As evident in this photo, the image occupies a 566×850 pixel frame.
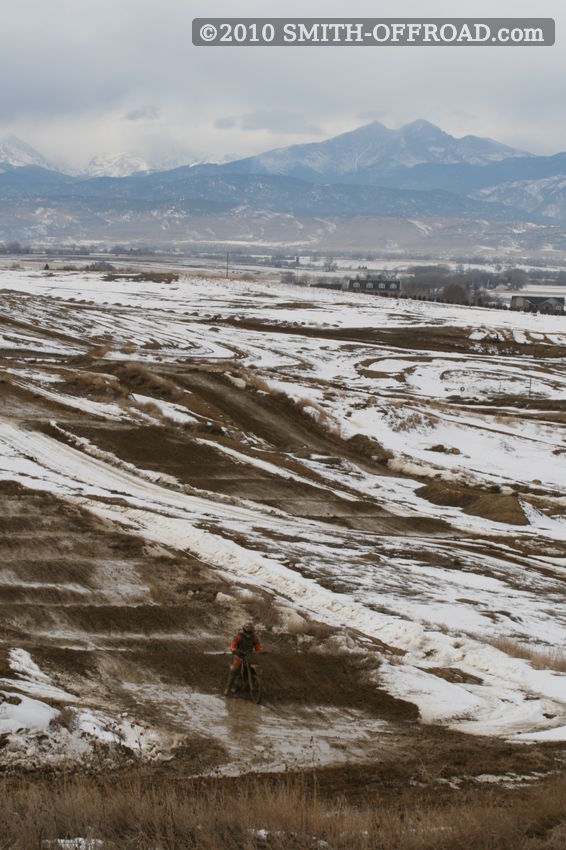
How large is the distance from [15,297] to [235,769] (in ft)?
→ 364

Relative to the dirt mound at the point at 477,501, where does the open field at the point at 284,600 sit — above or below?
above

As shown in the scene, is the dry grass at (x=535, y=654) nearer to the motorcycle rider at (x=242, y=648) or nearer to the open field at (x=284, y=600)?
the open field at (x=284, y=600)

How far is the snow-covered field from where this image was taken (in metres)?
16.2

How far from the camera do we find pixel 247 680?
16094mm

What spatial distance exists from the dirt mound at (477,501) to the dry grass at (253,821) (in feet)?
88.6

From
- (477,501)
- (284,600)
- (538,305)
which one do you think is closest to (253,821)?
(284,600)

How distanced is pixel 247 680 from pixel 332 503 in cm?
2038

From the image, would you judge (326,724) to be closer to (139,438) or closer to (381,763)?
(381,763)

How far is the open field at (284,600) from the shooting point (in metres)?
12.2

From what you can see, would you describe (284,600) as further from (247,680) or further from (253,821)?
(253,821)

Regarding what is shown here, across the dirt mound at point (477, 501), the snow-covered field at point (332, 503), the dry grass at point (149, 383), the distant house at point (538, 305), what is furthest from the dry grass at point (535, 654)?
the distant house at point (538, 305)

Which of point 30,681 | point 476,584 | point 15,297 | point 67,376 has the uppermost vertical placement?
point 15,297

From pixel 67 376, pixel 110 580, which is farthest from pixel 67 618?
pixel 67 376

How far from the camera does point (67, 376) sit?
53.0 m
